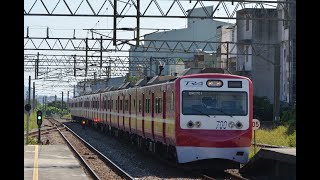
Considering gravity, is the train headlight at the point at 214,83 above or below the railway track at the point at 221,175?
above

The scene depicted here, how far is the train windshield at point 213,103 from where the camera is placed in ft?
50.9

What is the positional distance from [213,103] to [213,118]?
414mm

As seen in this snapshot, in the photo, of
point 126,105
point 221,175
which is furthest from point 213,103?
point 126,105

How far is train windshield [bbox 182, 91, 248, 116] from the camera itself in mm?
15500

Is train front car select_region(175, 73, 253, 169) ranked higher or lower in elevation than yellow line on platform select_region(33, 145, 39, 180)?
higher

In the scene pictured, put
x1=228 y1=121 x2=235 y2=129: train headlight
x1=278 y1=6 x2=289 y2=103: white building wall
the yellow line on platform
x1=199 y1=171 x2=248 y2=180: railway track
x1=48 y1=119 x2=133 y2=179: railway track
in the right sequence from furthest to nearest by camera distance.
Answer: x1=278 y1=6 x2=289 y2=103: white building wall < x1=48 y1=119 x2=133 y2=179: railway track < x1=228 y1=121 x2=235 y2=129: train headlight < x1=199 y1=171 x2=248 y2=180: railway track < the yellow line on platform

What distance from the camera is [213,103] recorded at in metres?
15.6

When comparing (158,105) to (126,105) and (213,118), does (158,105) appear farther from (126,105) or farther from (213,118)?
(126,105)

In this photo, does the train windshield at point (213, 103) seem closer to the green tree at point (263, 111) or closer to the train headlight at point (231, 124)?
the train headlight at point (231, 124)

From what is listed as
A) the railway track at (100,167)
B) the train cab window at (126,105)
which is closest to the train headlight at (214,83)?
the railway track at (100,167)

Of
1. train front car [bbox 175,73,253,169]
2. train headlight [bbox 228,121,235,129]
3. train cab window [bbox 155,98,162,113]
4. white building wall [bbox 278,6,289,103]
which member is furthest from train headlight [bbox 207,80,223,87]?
white building wall [bbox 278,6,289,103]

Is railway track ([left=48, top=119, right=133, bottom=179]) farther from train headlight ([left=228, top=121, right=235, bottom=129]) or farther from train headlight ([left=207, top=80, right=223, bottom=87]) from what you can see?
train headlight ([left=207, top=80, right=223, bottom=87])

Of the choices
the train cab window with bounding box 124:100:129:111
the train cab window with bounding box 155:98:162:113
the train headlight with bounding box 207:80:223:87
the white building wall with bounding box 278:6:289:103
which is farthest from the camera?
the white building wall with bounding box 278:6:289:103
